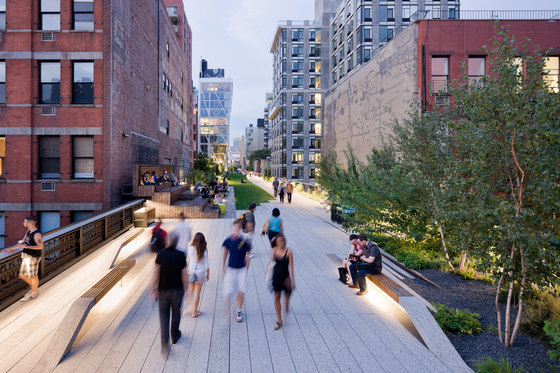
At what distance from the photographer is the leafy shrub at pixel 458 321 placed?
18.7 ft

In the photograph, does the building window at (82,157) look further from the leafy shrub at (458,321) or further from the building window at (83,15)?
the leafy shrub at (458,321)

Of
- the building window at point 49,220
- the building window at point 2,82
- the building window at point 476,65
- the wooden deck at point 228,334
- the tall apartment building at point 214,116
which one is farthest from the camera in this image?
the tall apartment building at point 214,116

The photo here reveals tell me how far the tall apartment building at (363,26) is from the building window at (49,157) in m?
35.7

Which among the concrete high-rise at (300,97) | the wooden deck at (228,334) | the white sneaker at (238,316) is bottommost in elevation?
the wooden deck at (228,334)

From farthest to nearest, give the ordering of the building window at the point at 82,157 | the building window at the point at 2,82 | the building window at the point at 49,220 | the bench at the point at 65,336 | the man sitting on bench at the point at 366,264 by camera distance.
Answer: the building window at the point at 82,157
the building window at the point at 49,220
the building window at the point at 2,82
the man sitting on bench at the point at 366,264
the bench at the point at 65,336

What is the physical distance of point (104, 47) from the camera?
1614cm

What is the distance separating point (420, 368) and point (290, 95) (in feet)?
248

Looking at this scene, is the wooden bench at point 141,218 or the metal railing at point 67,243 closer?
the metal railing at point 67,243

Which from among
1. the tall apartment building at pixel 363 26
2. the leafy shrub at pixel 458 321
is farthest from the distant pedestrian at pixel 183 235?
the tall apartment building at pixel 363 26

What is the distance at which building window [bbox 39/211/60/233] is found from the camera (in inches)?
639

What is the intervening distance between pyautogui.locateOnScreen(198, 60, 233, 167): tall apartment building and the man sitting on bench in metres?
103

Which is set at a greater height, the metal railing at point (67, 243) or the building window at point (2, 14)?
the building window at point (2, 14)

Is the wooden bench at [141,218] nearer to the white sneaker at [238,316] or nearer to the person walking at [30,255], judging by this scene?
the person walking at [30,255]

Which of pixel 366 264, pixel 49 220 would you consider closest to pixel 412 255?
pixel 366 264
